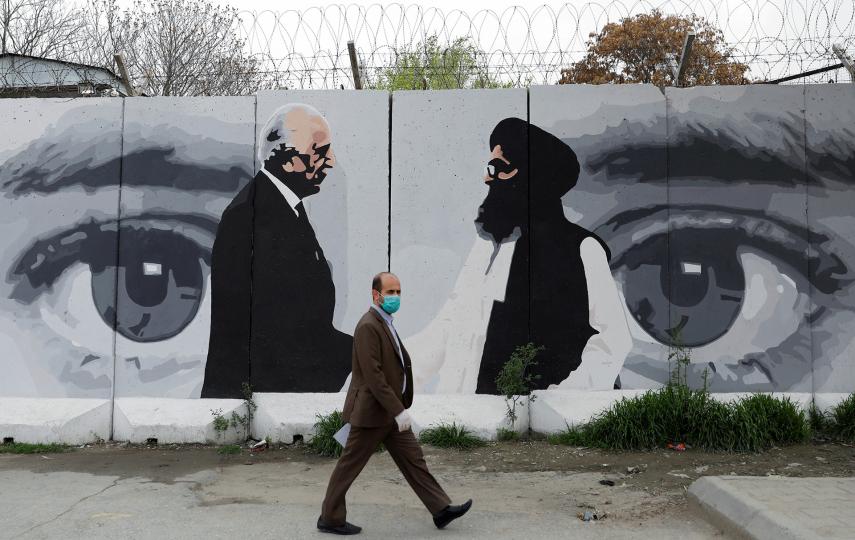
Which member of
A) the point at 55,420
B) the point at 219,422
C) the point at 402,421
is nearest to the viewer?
the point at 402,421

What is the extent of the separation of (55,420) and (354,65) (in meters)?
4.72

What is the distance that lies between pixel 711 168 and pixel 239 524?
5.57 m

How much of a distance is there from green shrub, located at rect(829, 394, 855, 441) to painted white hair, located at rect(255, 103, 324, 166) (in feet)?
19.2

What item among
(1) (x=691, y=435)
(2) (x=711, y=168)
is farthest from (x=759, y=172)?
(1) (x=691, y=435)

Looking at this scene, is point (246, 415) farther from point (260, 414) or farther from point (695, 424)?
point (695, 424)

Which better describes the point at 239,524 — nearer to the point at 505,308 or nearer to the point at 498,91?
the point at 505,308

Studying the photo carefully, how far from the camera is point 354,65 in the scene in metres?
8.04

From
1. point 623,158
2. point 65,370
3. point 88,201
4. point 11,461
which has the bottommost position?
point 11,461

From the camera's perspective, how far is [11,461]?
709 cm

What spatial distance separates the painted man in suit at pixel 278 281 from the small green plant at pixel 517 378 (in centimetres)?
159

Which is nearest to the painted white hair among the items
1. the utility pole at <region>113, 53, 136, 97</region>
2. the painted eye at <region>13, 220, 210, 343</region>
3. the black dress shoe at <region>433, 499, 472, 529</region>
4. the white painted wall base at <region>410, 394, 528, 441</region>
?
the painted eye at <region>13, 220, 210, 343</region>

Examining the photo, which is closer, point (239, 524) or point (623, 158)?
point (239, 524)

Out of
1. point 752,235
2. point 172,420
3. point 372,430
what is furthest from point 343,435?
point 752,235

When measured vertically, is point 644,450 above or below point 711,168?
below
